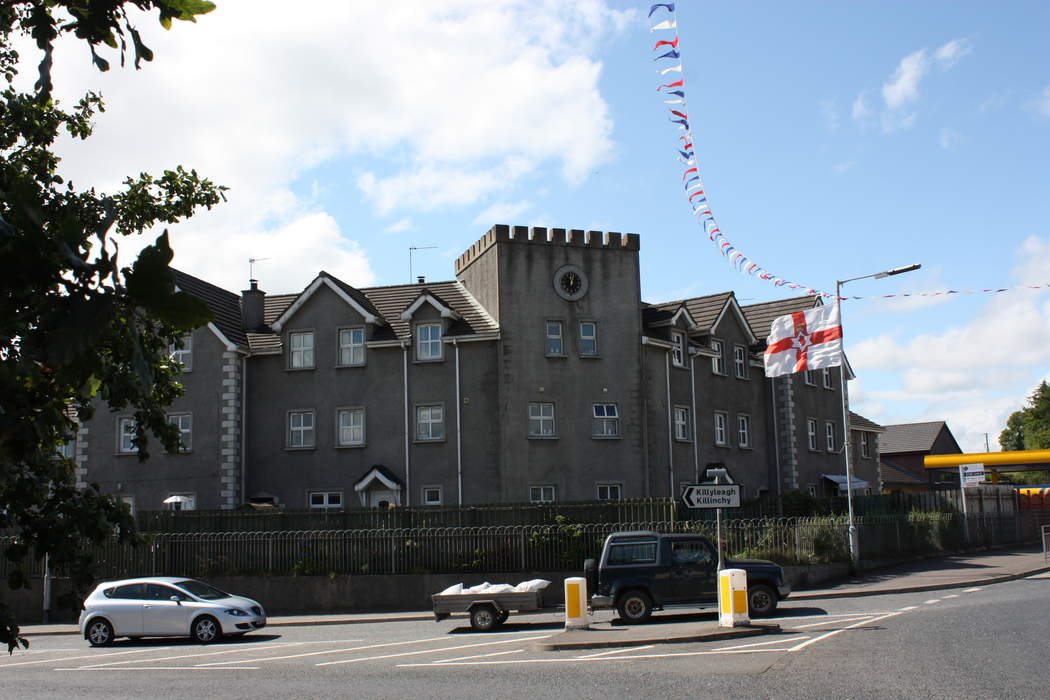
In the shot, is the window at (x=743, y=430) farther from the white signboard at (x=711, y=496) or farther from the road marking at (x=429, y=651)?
the road marking at (x=429, y=651)

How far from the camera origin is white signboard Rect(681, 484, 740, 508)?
765 inches

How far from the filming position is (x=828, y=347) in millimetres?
29328

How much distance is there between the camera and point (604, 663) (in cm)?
1495

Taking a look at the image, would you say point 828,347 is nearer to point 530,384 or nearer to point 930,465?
point 530,384

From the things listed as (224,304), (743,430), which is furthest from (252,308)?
(743,430)

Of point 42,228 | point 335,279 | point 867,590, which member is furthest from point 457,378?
point 42,228

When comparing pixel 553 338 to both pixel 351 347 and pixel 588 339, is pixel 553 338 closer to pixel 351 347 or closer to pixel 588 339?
pixel 588 339

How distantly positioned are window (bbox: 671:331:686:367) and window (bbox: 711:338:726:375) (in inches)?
75.4

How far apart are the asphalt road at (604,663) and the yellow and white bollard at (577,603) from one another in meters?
0.50

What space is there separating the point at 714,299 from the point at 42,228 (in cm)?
4197

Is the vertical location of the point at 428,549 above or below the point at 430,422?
below

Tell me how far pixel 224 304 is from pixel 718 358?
65.3ft

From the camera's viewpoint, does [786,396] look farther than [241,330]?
Yes

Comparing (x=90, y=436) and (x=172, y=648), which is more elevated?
(x=90, y=436)
